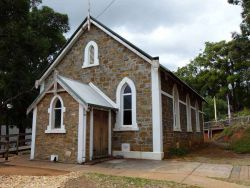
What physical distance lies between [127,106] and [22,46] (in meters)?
11.4

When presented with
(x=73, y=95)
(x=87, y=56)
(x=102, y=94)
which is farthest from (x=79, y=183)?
(x=87, y=56)

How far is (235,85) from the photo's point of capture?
172 ft

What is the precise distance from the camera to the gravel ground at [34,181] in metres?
8.34

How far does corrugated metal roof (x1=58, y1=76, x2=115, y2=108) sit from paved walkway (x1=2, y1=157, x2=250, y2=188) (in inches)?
120

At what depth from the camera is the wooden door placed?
1425 centimetres

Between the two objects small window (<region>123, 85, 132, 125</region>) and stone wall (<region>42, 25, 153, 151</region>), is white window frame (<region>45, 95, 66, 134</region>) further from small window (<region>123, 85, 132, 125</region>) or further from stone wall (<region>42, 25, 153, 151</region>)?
small window (<region>123, 85, 132, 125</region>)

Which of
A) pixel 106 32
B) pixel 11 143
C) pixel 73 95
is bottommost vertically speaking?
pixel 11 143

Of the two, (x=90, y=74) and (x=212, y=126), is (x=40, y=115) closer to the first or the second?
(x=90, y=74)

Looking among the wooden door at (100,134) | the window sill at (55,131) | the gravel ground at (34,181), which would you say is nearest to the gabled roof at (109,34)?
the wooden door at (100,134)

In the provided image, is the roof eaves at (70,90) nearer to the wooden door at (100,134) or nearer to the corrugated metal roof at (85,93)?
the corrugated metal roof at (85,93)

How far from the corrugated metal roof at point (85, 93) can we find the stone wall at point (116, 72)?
625 millimetres

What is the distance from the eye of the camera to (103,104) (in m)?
15.2

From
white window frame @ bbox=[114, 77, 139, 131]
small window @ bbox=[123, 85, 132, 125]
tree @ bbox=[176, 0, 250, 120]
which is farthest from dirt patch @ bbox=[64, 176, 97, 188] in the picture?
tree @ bbox=[176, 0, 250, 120]

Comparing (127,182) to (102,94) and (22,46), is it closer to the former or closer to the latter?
(102,94)
